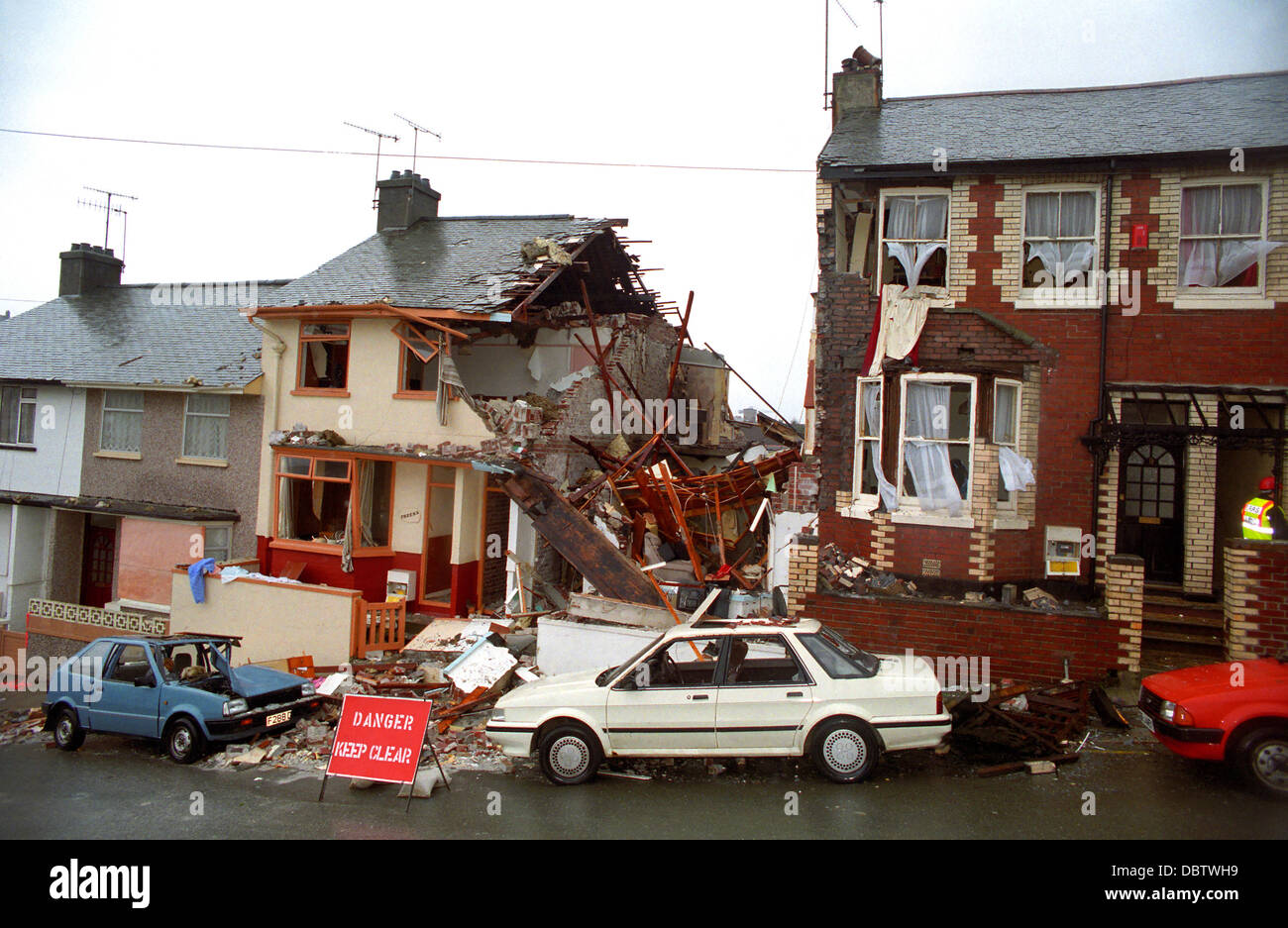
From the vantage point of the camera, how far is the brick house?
418 inches

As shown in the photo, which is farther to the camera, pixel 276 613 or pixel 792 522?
pixel 276 613

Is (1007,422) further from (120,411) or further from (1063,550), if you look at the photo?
(120,411)

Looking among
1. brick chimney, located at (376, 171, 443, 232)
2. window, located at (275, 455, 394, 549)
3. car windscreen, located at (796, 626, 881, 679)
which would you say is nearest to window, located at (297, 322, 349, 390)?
window, located at (275, 455, 394, 549)

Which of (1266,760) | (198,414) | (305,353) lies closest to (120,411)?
(198,414)

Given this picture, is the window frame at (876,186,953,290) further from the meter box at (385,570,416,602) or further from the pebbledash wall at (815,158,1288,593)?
the meter box at (385,570,416,602)

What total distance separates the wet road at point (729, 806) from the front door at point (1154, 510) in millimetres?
4439

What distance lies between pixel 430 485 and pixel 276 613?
3.61m

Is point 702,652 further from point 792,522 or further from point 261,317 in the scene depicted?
point 261,317

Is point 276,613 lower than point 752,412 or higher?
lower

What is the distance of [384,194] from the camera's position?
65.3 feet
